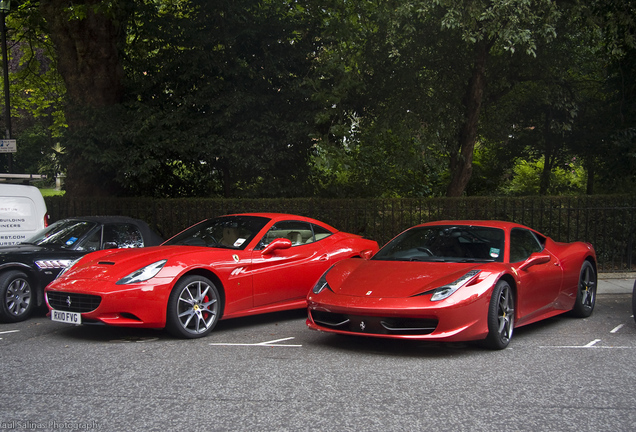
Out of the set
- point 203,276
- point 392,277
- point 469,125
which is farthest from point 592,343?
point 469,125

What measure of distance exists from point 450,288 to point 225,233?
3.42m

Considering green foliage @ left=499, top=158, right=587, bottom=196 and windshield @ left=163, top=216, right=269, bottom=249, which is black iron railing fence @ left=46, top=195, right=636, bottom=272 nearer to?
windshield @ left=163, top=216, right=269, bottom=249

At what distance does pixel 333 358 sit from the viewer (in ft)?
21.0

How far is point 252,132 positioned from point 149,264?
855 cm

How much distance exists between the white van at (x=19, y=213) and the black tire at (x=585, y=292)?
827 centimetres

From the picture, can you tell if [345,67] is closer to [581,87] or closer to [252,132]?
[252,132]

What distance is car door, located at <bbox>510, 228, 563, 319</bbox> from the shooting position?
7.22m

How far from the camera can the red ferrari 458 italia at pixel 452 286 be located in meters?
6.32

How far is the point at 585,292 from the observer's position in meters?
8.87

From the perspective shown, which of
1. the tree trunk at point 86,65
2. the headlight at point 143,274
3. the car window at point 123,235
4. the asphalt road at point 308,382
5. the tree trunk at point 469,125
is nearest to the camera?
the asphalt road at point 308,382

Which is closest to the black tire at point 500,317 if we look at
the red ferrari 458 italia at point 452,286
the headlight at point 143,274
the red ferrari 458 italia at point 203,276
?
the red ferrari 458 italia at point 452,286

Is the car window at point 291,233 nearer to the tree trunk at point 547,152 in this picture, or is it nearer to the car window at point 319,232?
the car window at point 319,232

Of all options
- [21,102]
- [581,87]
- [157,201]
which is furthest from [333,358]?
[21,102]

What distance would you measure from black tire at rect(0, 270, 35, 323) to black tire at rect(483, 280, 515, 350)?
19.3 ft
